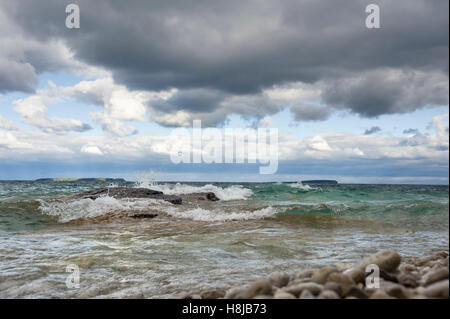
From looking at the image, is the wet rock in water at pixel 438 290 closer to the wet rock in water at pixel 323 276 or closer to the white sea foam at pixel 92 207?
the wet rock in water at pixel 323 276

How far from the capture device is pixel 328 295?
285 centimetres

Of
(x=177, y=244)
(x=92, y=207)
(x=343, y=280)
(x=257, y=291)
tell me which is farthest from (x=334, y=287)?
(x=92, y=207)

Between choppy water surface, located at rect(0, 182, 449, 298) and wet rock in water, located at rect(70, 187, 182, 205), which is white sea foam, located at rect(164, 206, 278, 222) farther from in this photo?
wet rock in water, located at rect(70, 187, 182, 205)

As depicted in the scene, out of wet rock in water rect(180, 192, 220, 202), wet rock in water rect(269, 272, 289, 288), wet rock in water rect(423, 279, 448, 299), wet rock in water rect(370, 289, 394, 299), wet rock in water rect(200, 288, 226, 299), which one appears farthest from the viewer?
wet rock in water rect(180, 192, 220, 202)

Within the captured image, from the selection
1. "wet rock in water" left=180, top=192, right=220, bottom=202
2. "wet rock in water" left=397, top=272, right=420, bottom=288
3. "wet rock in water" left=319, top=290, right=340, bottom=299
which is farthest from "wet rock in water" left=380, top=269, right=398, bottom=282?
"wet rock in water" left=180, top=192, right=220, bottom=202

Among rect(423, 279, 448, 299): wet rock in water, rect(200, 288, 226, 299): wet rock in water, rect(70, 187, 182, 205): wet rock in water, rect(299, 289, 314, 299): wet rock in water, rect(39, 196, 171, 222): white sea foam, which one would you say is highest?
rect(423, 279, 448, 299): wet rock in water

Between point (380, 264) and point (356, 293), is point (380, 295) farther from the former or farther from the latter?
point (380, 264)

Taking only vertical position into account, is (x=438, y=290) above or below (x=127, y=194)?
above

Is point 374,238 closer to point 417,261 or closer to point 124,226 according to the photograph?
point 417,261

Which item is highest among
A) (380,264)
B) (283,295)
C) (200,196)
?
(380,264)

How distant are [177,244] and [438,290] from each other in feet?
18.3

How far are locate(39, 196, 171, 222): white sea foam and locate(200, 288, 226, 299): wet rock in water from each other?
32.9 ft

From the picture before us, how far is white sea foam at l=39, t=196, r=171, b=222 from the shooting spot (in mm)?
13047

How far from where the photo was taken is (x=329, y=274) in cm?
324
